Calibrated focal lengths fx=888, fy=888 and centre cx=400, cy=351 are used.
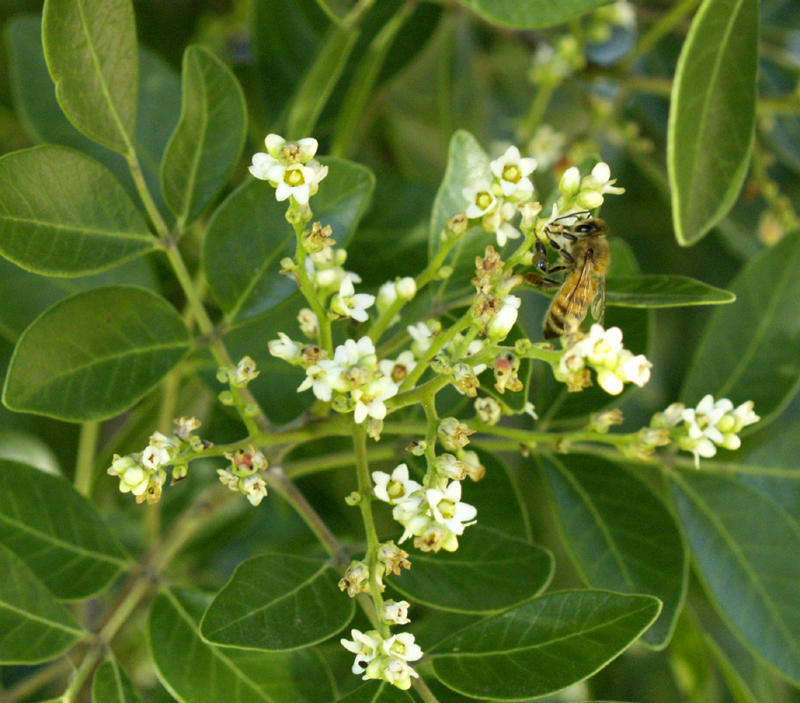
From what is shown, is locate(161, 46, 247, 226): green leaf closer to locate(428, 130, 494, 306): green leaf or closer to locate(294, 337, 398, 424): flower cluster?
locate(428, 130, 494, 306): green leaf

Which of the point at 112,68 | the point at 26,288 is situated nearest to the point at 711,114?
the point at 112,68

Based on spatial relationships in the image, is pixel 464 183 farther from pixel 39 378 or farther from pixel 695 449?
pixel 39 378

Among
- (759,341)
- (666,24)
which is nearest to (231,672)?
(759,341)

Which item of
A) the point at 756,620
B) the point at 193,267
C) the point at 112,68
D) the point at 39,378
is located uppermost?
the point at 112,68

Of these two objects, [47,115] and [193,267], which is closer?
[47,115]

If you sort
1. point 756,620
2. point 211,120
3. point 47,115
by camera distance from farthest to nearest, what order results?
point 47,115 → point 756,620 → point 211,120

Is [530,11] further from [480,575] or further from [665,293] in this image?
[480,575]

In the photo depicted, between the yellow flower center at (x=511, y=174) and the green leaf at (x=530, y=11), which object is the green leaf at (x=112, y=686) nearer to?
the yellow flower center at (x=511, y=174)
